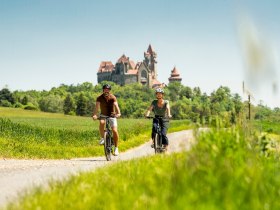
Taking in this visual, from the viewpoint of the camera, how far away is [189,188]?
4.72 m

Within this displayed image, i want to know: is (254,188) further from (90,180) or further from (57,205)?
(90,180)

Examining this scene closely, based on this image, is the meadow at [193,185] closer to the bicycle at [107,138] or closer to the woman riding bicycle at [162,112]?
the woman riding bicycle at [162,112]

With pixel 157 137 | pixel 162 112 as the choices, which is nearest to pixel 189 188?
pixel 162 112

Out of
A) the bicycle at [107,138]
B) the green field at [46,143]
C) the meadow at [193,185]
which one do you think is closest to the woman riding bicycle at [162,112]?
the bicycle at [107,138]

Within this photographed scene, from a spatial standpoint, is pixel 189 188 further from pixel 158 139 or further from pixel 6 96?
pixel 6 96

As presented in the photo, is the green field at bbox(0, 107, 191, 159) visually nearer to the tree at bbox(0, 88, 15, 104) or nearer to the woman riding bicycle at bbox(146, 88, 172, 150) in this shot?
the woman riding bicycle at bbox(146, 88, 172, 150)

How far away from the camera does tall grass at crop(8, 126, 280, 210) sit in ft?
13.7

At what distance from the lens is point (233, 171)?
16.7 ft

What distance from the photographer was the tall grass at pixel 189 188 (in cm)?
419

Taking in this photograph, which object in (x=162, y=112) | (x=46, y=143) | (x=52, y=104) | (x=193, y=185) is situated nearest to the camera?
(x=193, y=185)

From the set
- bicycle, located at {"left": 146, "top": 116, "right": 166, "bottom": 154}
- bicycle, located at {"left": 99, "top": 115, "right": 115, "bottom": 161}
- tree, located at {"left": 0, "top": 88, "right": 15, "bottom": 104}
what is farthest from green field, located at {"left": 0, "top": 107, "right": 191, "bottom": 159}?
tree, located at {"left": 0, "top": 88, "right": 15, "bottom": 104}

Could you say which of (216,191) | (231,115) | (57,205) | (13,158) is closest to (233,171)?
(216,191)

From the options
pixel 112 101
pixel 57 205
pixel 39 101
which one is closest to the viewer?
pixel 57 205

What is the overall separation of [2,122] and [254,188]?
70.6 ft
